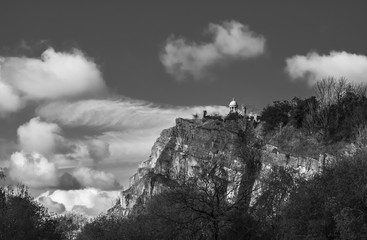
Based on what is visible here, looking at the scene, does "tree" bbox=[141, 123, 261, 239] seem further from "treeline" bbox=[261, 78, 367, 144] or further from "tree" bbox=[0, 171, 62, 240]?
"treeline" bbox=[261, 78, 367, 144]

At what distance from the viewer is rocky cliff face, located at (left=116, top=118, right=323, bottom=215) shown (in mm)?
139875

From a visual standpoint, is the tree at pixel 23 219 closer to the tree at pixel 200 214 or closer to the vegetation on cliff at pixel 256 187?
the vegetation on cliff at pixel 256 187

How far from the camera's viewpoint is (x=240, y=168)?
14550 cm

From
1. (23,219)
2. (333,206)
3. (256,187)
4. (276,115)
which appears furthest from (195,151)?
(333,206)

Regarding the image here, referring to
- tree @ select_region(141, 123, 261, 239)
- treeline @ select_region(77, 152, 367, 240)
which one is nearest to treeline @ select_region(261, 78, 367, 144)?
treeline @ select_region(77, 152, 367, 240)

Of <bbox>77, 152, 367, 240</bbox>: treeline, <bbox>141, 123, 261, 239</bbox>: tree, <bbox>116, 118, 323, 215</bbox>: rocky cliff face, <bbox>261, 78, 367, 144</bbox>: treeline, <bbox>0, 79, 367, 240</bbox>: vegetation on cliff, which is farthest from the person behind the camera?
<bbox>116, 118, 323, 215</bbox>: rocky cliff face

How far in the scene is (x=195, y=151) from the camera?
173000 mm

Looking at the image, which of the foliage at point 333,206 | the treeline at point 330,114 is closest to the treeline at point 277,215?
the foliage at point 333,206

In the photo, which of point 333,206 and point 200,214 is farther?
point 200,214

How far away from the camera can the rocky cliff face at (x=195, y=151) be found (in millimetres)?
139875

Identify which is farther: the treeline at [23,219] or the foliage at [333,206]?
the treeline at [23,219]

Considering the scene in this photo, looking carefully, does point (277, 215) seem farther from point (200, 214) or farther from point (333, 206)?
point (333, 206)

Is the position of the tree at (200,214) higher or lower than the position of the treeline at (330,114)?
lower

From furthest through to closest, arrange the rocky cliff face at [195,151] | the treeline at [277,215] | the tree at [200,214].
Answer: the rocky cliff face at [195,151]
the tree at [200,214]
the treeline at [277,215]
